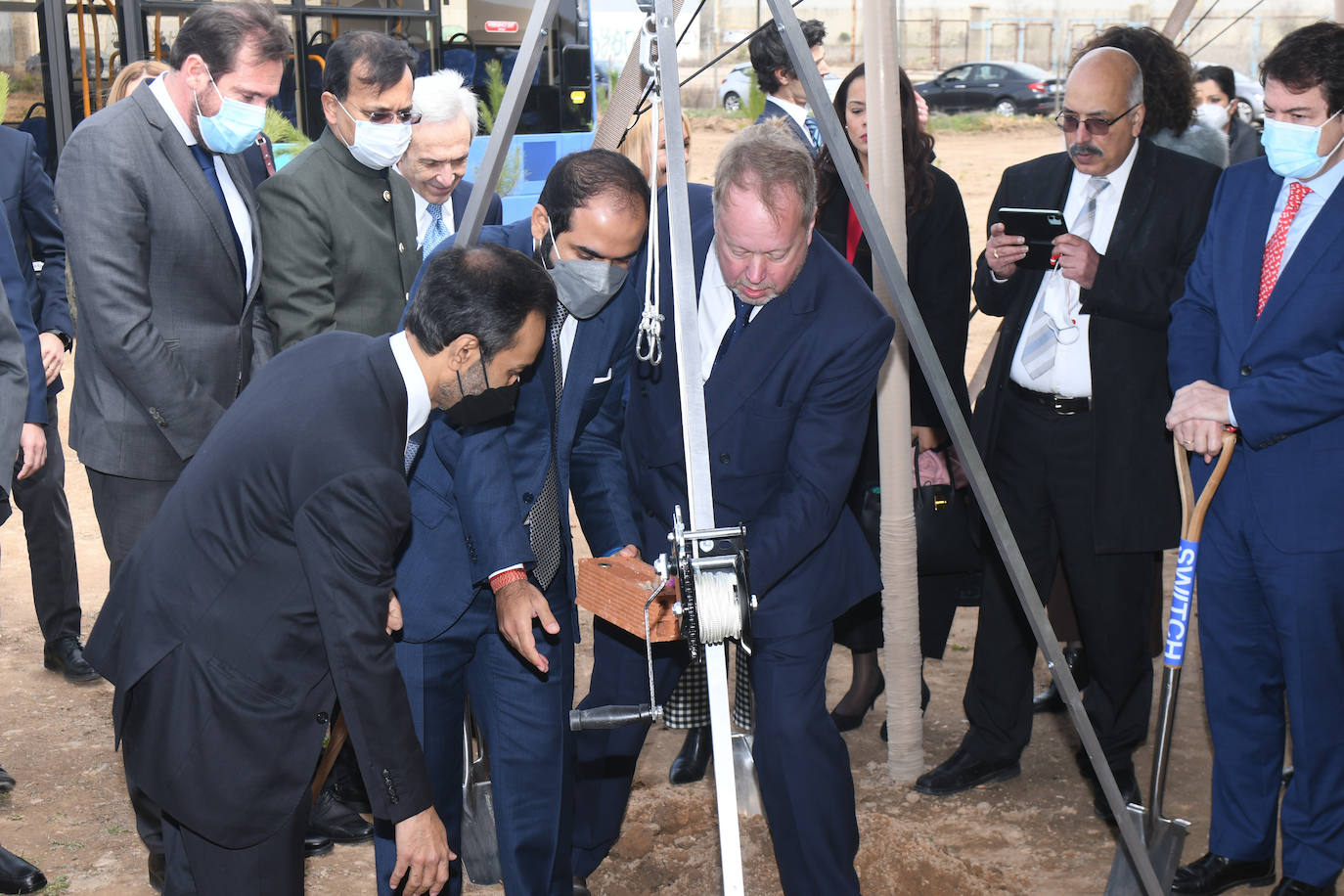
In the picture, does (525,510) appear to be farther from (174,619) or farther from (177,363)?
(177,363)

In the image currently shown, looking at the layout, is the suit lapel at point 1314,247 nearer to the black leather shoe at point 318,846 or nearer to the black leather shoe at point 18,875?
the black leather shoe at point 318,846

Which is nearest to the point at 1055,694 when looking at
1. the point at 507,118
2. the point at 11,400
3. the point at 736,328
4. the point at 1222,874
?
the point at 1222,874

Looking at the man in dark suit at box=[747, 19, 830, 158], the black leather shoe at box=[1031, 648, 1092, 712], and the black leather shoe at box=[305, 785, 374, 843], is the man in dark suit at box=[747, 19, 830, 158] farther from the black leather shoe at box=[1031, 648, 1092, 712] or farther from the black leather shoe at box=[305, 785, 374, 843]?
the black leather shoe at box=[305, 785, 374, 843]

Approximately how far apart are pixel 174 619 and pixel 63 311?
8.79 ft

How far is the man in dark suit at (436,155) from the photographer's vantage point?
14.4 feet

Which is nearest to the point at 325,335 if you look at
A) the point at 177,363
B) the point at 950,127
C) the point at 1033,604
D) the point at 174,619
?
the point at 174,619

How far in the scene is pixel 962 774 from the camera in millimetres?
4109

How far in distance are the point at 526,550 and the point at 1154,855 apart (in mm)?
1806

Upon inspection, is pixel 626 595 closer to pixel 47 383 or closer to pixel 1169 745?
pixel 1169 745

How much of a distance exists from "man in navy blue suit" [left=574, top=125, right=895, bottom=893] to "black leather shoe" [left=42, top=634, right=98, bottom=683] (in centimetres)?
274

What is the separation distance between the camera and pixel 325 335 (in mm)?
2525

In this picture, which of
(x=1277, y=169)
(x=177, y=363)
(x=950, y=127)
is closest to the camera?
(x=1277, y=169)

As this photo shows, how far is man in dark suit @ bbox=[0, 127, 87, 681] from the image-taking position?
457 centimetres

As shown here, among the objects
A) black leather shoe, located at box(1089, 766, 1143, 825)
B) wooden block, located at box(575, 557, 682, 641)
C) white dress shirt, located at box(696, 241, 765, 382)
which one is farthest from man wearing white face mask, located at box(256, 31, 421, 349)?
black leather shoe, located at box(1089, 766, 1143, 825)
